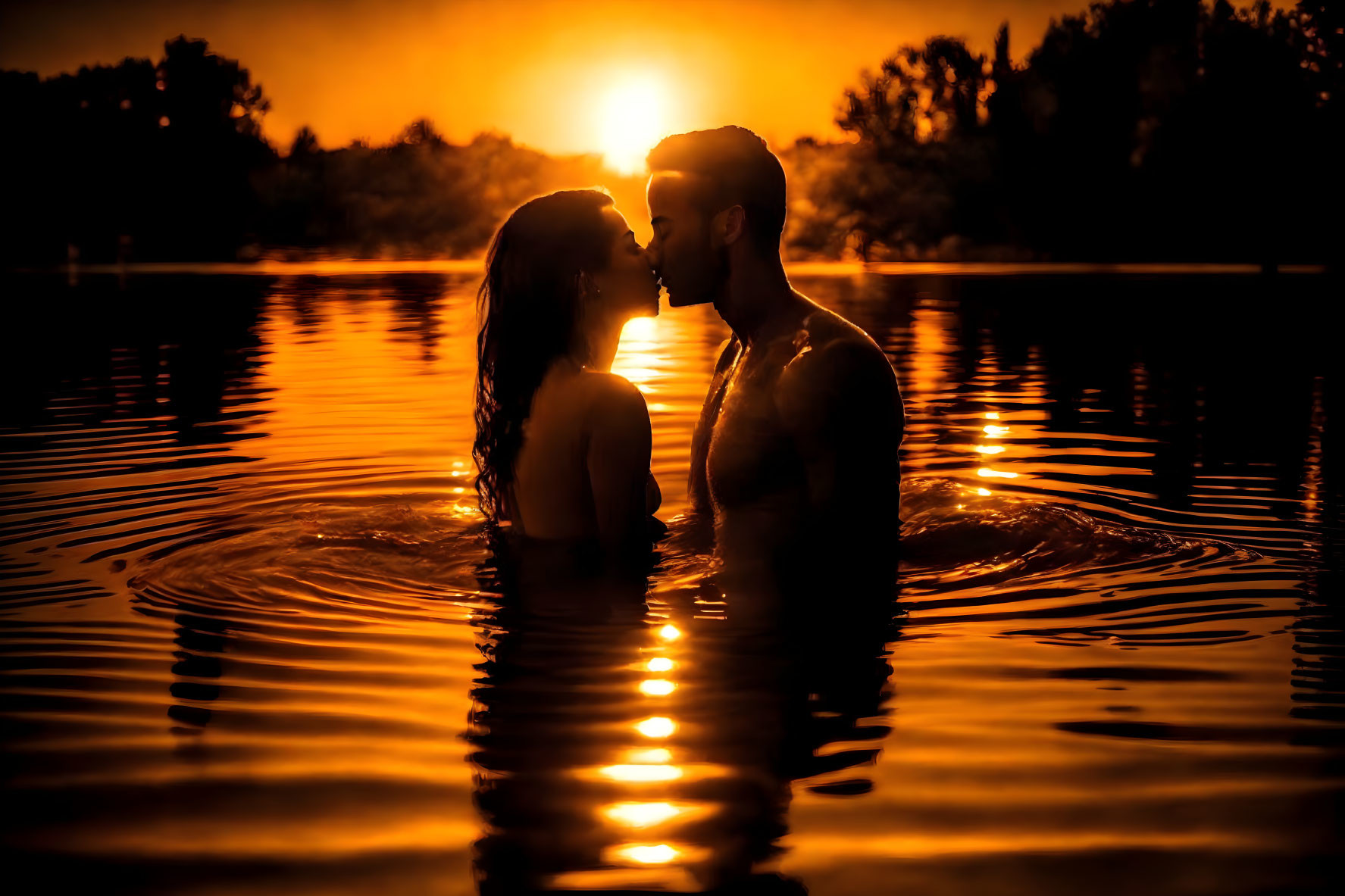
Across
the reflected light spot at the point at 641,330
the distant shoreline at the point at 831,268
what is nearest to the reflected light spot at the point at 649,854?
the reflected light spot at the point at 641,330

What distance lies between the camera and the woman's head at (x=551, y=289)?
6430 mm

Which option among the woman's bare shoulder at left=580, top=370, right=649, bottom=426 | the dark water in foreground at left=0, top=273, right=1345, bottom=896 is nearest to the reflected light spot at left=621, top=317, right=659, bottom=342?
the dark water in foreground at left=0, top=273, right=1345, bottom=896

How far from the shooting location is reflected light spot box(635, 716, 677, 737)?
4.46 metres

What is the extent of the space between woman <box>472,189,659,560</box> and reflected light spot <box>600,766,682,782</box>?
7.67ft

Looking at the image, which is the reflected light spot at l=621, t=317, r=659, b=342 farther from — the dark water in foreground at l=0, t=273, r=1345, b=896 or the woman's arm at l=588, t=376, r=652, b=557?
the woman's arm at l=588, t=376, r=652, b=557

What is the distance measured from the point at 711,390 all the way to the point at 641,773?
3067mm

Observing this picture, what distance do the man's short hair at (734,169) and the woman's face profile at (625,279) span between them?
44cm

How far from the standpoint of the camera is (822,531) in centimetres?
584

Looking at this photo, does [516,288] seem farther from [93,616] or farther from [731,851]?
[731,851]

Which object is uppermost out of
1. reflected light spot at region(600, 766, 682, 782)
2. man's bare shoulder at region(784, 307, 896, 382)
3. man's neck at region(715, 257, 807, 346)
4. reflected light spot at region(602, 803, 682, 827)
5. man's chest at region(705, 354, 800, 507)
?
man's neck at region(715, 257, 807, 346)

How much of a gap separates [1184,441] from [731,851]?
8.57 metres

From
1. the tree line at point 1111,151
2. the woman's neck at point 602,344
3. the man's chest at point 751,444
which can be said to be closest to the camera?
the man's chest at point 751,444

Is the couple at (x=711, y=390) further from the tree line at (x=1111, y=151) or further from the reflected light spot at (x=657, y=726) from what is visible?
the tree line at (x=1111, y=151)

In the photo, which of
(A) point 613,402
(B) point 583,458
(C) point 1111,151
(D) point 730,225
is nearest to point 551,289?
(A) point 613,402
